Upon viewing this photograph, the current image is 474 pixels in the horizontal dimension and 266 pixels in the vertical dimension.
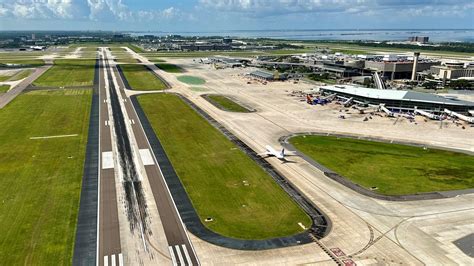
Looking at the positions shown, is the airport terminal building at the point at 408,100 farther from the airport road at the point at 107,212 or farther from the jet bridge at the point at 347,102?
the airport road at the point at 107,212

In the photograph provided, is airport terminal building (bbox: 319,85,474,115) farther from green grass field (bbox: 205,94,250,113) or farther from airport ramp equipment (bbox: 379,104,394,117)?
green grass field (bbox: 205,94,250,113)

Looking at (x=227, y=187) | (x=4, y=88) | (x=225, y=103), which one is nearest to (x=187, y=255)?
(x=227, y=187)

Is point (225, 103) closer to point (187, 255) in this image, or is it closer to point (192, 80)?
point (192, 80)

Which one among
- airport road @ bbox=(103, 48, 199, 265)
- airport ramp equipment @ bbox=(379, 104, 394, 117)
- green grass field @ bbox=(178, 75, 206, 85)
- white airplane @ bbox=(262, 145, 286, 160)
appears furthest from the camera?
green grass field @ bbox=(178, 75, 206, 85)

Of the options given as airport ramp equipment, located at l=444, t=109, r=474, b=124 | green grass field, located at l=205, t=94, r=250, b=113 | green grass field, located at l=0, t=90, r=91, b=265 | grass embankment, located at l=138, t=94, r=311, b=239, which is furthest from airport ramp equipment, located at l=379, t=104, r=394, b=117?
green grass field, located at l=0, t=90, r=91, b=265

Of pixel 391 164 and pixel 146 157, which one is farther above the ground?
pixel 146 157

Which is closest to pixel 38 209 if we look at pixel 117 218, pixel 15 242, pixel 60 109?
pixel 15 242
